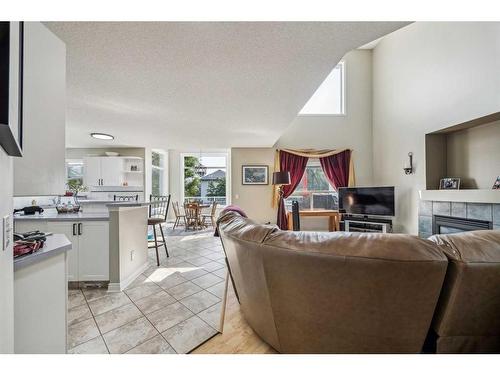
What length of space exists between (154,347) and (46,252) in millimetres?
1007

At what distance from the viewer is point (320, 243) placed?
1.05m

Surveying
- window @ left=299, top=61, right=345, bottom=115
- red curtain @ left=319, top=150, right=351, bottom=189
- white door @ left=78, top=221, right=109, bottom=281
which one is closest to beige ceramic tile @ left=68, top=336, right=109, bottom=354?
white door @ left=78, top=221, right=109, bottom=281

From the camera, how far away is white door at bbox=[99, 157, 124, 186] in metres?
5.38

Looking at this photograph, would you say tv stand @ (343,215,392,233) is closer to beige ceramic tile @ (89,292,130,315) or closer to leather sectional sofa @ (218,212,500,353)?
leather sectional sofa @ (218,212,500,353)

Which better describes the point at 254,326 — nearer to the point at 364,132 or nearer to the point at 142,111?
the point at 142,111

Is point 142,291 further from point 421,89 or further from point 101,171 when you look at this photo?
point 421,89

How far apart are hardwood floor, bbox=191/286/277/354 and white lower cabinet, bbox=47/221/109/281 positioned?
166cm

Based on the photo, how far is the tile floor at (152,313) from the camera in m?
1.56

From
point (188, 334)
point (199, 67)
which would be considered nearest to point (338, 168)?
point (199, 67)

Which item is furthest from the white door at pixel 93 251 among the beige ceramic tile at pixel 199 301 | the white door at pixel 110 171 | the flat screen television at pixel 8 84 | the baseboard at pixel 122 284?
the white door at pixel 110 171

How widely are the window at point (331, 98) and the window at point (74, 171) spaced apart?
6327 millimetres

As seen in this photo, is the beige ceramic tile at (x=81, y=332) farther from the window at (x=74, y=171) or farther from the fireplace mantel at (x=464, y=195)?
the window at (x=74, y=171)
